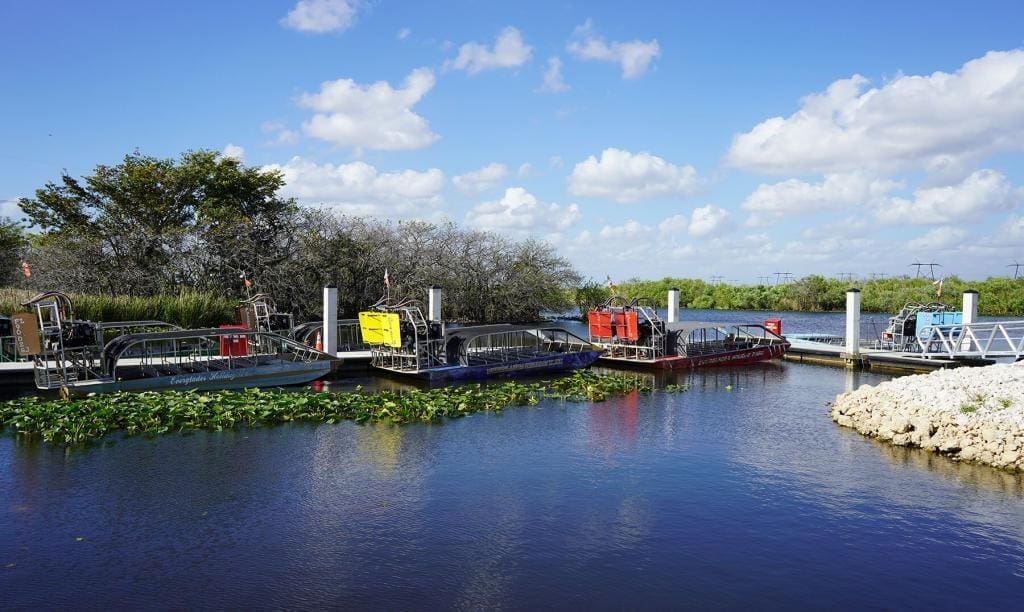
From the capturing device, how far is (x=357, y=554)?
9086 millimetres

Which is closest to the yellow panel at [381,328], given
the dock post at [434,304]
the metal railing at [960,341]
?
the dock post at [434,304]

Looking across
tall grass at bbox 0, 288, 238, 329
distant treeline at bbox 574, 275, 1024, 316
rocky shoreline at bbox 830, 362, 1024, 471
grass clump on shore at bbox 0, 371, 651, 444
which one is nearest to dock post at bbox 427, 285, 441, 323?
grass clump on shore at bbox 0, 371, 651, 444

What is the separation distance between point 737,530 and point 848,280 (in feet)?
229

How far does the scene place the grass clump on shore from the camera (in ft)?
49.0

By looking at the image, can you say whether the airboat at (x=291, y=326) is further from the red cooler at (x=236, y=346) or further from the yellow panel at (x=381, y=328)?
the yellow panel at (x=381, y=328)

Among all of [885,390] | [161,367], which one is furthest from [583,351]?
[161,367]

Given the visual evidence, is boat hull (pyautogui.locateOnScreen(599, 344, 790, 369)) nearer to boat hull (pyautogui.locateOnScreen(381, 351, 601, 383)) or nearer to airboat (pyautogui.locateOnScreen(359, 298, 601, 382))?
boat hull (pyautogui.locateOnScreen(381, 351, 601, 383))

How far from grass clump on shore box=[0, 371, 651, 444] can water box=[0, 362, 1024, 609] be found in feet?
2.18

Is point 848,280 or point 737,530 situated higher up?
point 848,280

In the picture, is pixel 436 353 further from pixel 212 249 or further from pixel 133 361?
pixel 212 249

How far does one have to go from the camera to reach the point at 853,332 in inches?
1116

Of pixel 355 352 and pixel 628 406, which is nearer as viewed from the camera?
pixel 628 406

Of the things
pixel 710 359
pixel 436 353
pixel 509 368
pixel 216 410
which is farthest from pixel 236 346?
pixel 710 359

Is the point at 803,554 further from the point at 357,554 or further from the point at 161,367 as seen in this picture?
the point at 161,367
